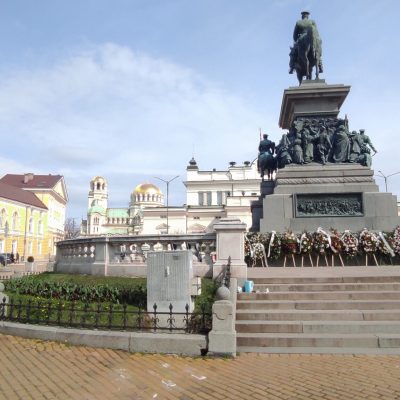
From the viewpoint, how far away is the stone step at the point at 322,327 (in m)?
8.54

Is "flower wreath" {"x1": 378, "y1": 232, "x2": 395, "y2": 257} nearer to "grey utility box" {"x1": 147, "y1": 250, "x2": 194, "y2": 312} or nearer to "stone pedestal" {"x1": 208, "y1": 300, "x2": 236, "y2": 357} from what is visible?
"grey utility box" {"x1": 147, "y1": 250, "x2": 194, "y2": 312}

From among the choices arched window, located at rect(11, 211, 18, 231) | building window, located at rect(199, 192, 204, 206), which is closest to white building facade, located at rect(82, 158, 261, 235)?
building window, located at rect(199, 192, 204, 206)

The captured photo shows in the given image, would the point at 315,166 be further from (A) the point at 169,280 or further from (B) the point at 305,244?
(A) the point at 169,280

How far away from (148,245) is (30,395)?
27.1 feet

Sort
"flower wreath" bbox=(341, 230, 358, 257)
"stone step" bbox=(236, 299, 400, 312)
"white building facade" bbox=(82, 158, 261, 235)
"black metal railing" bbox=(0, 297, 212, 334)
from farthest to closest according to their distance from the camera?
"white building facade" bbox=(82, 158, 261, 235) < "flower wreath" bbox=(341, 230, 358, 257) < "stone step" bbox=(236, 299, 400, 312) < "black metal railing" bbox=(0, 297, 212, 334)

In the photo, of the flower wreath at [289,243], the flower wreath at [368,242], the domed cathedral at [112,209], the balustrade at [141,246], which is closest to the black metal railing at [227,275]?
the balustrade at [141,246]

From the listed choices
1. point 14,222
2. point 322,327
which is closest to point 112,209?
point 14,222

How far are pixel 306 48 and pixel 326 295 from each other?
14.3 meters

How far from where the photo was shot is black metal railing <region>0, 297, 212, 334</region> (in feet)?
27.5

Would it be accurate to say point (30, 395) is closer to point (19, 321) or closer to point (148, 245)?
point (19, 321)

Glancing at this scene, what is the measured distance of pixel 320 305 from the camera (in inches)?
381

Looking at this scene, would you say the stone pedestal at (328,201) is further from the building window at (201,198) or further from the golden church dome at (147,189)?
the golden church dome at (147,189)

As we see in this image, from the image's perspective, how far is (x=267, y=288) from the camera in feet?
35.3

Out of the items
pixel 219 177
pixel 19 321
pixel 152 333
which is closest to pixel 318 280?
pixel 152 333
